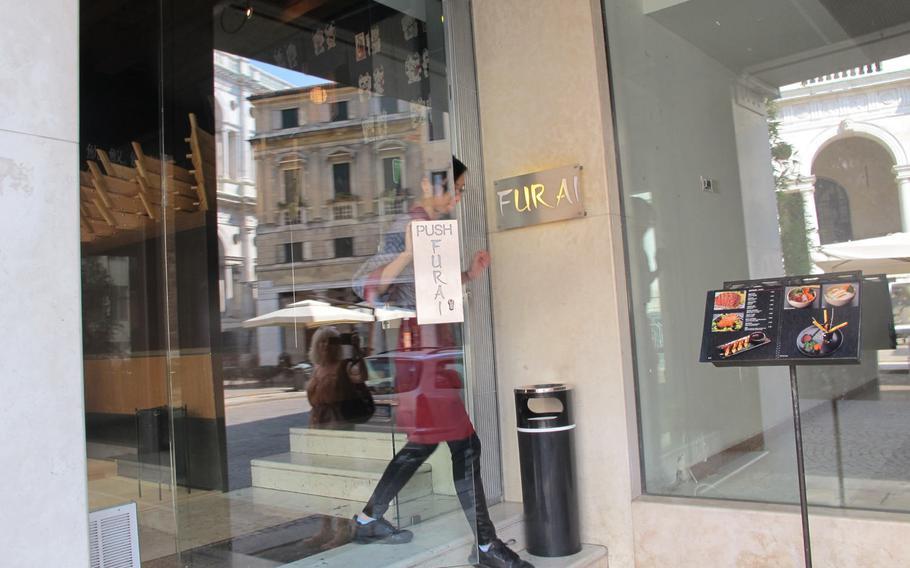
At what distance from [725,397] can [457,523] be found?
1599mm

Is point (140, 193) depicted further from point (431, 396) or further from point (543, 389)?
point (543, 389)

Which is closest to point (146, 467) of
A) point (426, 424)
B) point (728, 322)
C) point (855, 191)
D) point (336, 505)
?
point (336, 505)

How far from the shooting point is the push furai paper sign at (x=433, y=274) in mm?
3078

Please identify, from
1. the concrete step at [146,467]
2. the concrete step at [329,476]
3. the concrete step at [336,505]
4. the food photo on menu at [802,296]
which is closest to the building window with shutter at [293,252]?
the concrete step at [329,476]

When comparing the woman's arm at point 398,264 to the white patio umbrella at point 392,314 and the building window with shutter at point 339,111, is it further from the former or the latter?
the building window with shutter at point 339,111

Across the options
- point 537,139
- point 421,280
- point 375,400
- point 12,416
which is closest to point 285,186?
point 375,400

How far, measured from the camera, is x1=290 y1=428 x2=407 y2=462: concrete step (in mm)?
3988

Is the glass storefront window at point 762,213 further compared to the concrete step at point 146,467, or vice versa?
the concrete step at point 146,467

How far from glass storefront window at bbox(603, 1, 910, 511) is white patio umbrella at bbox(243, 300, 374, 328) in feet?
7.96

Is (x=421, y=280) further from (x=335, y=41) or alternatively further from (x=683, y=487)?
(x=335, y=41)

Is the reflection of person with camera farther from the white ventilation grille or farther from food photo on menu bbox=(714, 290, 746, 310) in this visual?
food photo on menu bbox=(714, 290, 746, 310)

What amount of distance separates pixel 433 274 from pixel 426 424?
0.68m

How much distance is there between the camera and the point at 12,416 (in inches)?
67.1

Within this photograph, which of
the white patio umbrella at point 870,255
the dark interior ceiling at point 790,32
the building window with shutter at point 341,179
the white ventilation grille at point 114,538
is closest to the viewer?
the white ventilation grille at point 114,538
